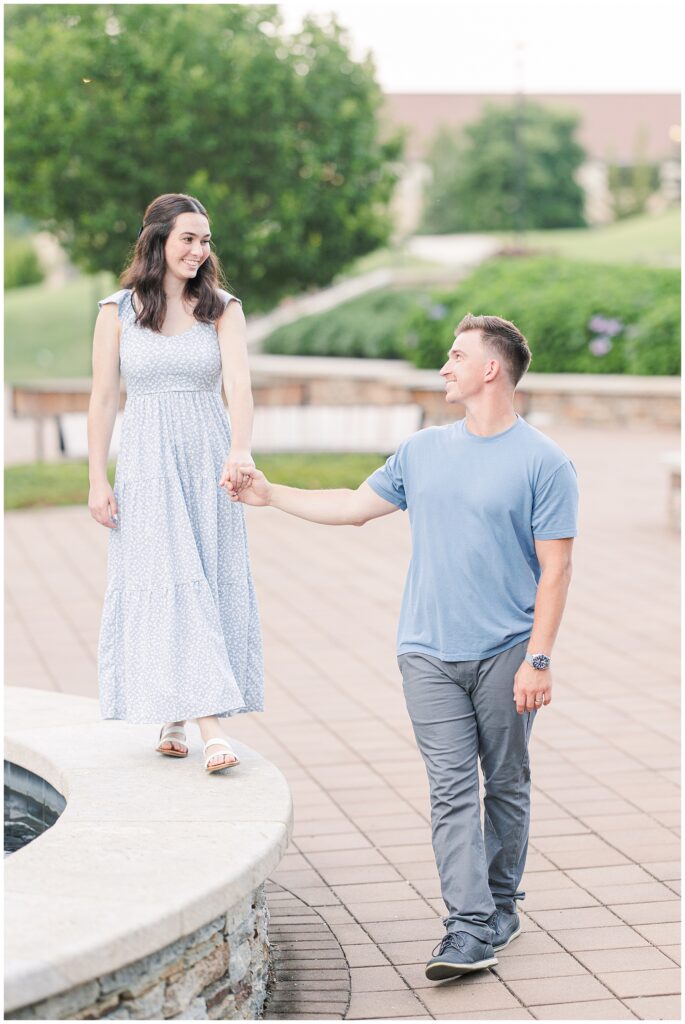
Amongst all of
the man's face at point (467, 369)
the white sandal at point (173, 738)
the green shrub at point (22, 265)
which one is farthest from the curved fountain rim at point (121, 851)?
the green shrub at point (22, 265)

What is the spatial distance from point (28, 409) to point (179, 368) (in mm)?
11556

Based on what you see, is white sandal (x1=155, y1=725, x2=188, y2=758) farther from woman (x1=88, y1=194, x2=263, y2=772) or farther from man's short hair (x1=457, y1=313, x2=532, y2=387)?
man's short hair (x1=457, y1=313, x2=532, y2=387)

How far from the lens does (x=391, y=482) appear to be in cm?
404

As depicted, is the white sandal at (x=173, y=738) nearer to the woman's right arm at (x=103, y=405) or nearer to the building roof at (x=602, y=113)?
the woman's right arm at (x=103, y=405)

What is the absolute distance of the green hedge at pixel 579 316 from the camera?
20.2 metres

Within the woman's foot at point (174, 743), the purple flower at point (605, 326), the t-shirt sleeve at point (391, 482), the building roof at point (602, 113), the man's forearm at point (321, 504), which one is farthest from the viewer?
the building roof at point (602, 113)

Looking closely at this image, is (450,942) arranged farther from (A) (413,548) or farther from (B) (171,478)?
(B) (171,478)

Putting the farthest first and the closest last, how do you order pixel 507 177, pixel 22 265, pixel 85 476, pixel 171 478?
1. pixel 507 177
2. pixel 22 265
3. pixel 85 476
4. pixel 171 478

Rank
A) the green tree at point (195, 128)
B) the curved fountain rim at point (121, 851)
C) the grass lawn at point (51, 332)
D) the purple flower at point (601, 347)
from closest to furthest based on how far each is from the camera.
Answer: the curved fountain rim at point (121, 851) < the green tree at point (195, 128) < the purple flower at point (601, 347) < the grass lawn at point (51, 332)

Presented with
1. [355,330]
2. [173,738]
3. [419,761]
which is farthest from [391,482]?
[355,330]

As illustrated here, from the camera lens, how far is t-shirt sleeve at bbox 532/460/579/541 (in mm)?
3801

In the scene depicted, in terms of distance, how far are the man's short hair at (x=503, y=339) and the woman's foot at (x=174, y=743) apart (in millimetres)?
1470

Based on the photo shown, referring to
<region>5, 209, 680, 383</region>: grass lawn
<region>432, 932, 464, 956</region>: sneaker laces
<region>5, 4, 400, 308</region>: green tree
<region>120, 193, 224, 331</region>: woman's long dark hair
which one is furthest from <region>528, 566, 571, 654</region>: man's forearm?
<region>5, 209, 680, 383</region>: grass lawn

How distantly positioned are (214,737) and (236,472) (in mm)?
774
